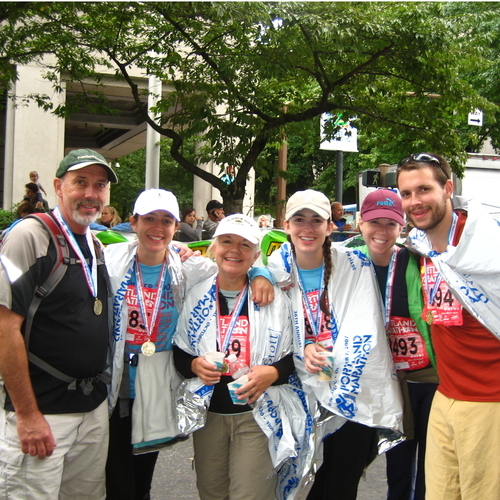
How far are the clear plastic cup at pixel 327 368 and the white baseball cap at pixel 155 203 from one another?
45.1 inches

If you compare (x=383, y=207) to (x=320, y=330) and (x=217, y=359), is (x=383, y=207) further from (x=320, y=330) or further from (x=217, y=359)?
(x=217, y=359)

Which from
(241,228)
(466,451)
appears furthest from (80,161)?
(466,451)

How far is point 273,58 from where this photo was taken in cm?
701

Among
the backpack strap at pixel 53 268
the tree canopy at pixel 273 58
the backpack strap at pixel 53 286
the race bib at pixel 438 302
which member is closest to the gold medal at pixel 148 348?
the backpack strap at pixel 53 286

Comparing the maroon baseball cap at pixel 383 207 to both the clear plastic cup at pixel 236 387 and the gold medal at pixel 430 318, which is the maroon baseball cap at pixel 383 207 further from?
the clear plastic cup at pixel 236 387

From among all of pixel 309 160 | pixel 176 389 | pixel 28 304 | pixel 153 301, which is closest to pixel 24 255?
pixel 28 304

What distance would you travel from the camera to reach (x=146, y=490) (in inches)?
143

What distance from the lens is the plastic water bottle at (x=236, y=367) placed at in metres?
2.98

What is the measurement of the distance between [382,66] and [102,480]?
6913mm

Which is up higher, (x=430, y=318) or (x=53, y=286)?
(x=53, y=286)

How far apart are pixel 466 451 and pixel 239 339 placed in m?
1.23

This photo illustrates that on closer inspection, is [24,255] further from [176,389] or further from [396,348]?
[396,348]

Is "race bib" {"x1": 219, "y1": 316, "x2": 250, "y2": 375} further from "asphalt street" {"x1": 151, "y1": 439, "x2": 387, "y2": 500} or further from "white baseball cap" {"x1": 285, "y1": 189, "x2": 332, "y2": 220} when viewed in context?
"asphalt street" {"x1": 151, "y1": 439, "x2": 387, "y2": 500}

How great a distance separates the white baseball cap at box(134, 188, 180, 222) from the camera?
324 cm
